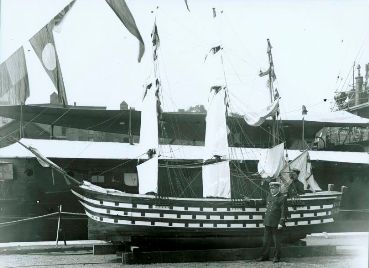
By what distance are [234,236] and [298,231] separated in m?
2.13

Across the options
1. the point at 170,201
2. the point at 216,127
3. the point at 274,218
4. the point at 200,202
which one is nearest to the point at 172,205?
the point at 170,201

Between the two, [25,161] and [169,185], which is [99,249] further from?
[25,161]

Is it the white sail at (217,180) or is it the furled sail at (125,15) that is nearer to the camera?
the furled sail at (125,15)

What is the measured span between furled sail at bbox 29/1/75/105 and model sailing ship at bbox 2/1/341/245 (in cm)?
256

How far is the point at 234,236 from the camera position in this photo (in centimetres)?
1309

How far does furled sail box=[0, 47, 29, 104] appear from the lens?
13.0 meters

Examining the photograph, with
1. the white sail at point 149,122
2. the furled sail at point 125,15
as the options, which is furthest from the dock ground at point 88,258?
the furled sail at point 125,15

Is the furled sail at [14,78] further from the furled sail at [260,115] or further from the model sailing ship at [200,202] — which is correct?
the furled sail at [260,115]

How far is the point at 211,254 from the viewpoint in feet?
36.1

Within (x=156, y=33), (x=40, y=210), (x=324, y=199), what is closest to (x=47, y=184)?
(x=40, y=210)

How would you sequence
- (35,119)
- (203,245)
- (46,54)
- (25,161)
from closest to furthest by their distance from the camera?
(203,245) → (46,54) → (25,161) → (35,119)

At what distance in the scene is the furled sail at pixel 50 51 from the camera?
42.2 feet

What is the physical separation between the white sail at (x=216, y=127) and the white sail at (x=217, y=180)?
38 centimetres

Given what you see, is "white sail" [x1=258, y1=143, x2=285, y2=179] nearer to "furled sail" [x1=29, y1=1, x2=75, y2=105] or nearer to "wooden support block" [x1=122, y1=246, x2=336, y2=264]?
"wooden support block" [x1=122, y1=246, x2=336, y2=264]
